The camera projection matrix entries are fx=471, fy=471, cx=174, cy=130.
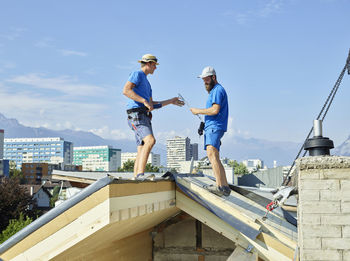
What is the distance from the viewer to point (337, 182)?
5043 mm

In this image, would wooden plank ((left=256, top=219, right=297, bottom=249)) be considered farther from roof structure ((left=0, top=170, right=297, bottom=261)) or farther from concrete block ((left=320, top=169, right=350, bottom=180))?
concrete block ((left=320, top=169, right=350, bottom=180))

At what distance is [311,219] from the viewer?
502 centimetres

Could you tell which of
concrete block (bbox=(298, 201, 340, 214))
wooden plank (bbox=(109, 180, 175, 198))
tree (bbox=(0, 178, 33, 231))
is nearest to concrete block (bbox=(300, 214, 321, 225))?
concrete block (bbox=(298, 201, 340, 214))

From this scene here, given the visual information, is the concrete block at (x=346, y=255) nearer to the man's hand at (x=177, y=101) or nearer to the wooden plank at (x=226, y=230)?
the wooden plank at (x=226, y=230)

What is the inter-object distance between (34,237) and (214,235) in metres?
3.84

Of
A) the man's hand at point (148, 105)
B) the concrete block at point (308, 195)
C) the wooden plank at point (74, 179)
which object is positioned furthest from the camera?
the wooden plank at point (74, 179)

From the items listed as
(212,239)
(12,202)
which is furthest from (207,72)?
(12,202)

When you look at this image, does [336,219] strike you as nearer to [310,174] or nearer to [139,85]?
[310,174]

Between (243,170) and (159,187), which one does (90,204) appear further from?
(243,170)

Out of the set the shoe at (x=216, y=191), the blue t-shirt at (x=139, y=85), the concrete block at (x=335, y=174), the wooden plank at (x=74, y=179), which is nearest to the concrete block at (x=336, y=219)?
the concrete block at (x=335, y=174)

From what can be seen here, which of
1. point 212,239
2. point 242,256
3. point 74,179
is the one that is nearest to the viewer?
point 242,256

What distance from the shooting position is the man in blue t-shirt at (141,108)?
6.51 m

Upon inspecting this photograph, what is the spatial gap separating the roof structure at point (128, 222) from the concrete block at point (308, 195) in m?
1.14

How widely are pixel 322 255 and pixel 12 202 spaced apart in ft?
140
